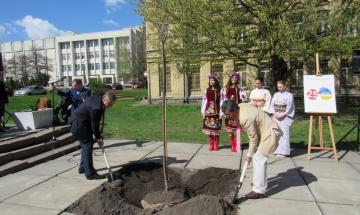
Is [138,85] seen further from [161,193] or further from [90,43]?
[161,193]

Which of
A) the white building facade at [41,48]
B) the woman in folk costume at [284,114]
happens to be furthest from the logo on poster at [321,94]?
the white building facade at [41,48]

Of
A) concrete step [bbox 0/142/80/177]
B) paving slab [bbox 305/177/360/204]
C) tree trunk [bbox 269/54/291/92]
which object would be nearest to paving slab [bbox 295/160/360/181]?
paving slab [bbox 305/177/360/204]

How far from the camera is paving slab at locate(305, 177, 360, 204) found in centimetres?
542

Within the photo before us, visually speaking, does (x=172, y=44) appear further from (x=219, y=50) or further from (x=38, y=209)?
(x=38, y=209)

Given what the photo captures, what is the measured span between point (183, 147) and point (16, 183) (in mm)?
4224

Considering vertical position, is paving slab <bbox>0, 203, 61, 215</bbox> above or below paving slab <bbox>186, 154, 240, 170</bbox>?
below

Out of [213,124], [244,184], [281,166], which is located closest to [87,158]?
[244,184]

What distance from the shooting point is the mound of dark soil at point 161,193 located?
15.9 feet

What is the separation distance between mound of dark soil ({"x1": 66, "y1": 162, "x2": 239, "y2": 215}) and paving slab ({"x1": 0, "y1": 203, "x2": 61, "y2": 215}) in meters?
0.28

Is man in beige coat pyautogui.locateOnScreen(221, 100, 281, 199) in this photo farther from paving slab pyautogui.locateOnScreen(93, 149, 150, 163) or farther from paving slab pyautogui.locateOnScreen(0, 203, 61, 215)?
paving slab pyautogui.locateOnScreen(93, 149, 150, 163)

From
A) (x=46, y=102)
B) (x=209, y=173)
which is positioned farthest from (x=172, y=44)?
(x=209, y=173)

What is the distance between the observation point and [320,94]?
801 cm

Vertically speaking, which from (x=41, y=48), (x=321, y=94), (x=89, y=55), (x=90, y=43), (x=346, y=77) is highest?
(x=90, y=43)

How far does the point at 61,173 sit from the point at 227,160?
3.38 m
